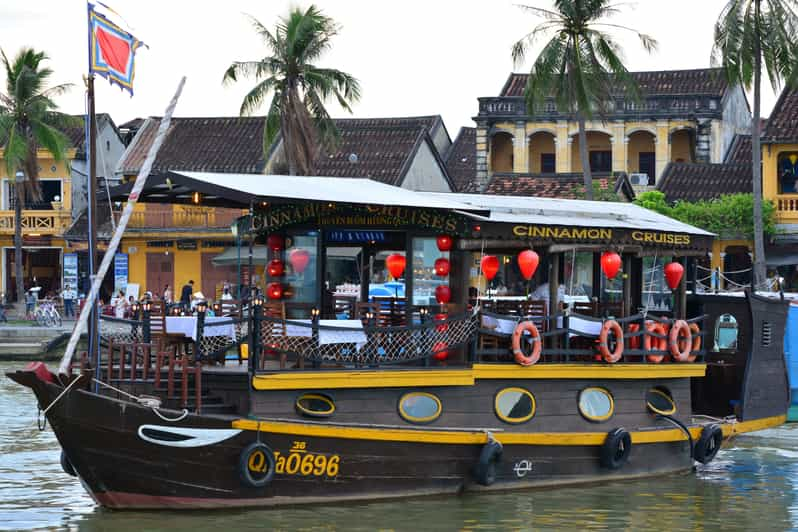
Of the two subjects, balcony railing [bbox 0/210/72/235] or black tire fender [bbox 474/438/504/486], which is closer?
black tire fender [bbox 474/438/504/486]

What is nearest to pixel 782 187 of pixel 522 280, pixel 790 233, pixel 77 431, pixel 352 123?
pixel 790 233

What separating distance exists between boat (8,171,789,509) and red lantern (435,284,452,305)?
0.02 m

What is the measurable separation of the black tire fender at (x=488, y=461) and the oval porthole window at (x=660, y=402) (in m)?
2.63

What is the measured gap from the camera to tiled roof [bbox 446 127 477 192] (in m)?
49.1

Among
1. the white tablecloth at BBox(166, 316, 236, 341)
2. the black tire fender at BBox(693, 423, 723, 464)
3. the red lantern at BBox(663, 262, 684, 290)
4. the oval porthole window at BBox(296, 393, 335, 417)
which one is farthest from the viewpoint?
the red lantern at BBox(663, 262, 684, 290)

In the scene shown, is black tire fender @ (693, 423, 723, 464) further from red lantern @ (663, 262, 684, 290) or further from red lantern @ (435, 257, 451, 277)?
red lantern @ (435, 257, 451, 277)

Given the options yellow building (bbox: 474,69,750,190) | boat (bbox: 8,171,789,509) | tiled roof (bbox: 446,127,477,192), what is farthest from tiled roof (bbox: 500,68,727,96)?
boat (bbox: 8,171,789,509)

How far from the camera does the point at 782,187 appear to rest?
40.1m

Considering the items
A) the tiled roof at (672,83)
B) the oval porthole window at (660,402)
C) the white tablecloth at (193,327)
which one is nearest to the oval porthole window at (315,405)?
the white tablecloth at (193,327)

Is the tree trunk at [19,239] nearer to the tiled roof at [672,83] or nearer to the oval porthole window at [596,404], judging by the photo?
the tiled roof at [672,83]

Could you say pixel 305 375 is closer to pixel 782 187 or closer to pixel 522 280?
pixel 522 280

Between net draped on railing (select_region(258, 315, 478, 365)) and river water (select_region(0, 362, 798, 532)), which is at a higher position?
net draped on railing (select_region(258, 315, 478, 365))

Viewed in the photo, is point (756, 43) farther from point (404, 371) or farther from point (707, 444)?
point (404, 371)

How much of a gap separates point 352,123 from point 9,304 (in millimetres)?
12194
